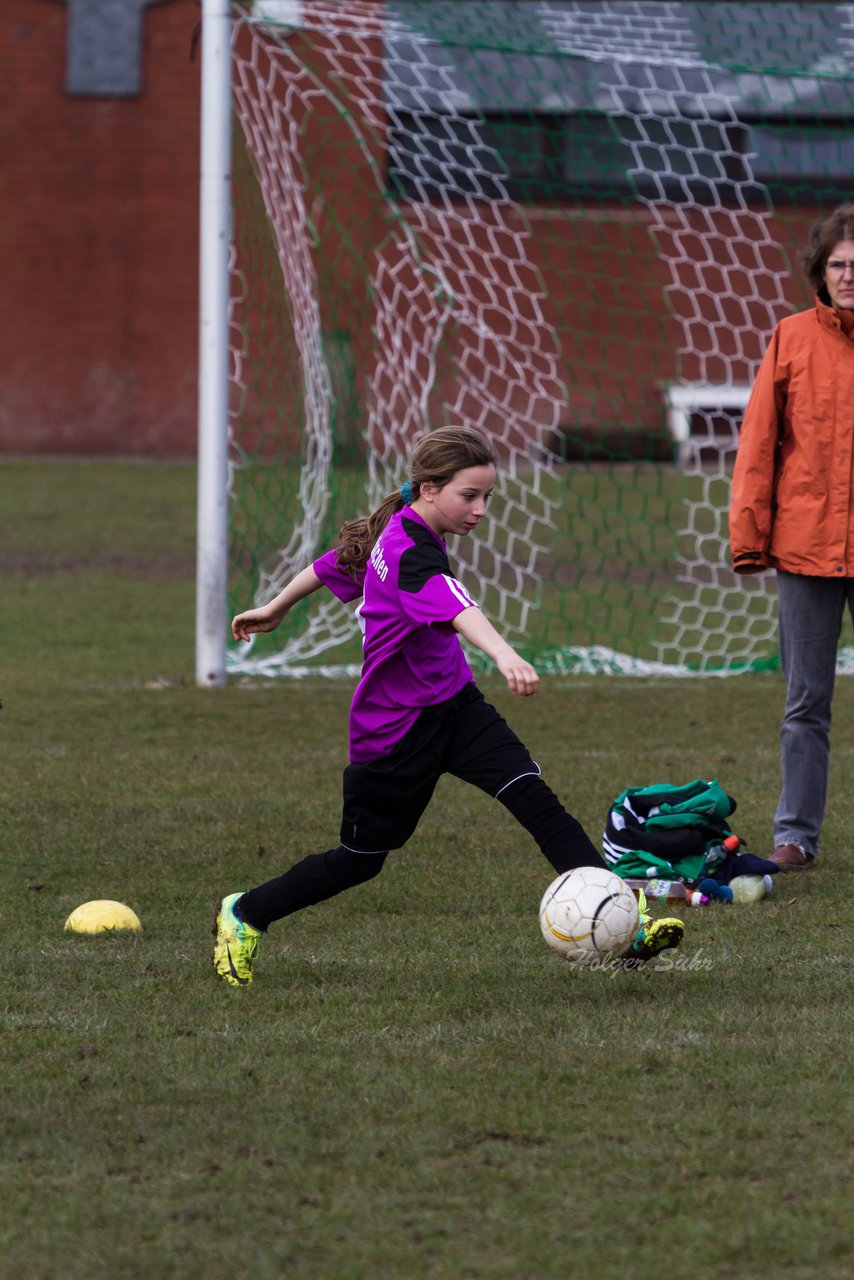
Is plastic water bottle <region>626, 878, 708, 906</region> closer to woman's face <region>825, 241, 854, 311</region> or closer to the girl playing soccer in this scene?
the girl playing soccer

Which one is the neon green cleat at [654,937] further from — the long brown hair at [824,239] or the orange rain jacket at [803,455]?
the long brown hair at [824,239]

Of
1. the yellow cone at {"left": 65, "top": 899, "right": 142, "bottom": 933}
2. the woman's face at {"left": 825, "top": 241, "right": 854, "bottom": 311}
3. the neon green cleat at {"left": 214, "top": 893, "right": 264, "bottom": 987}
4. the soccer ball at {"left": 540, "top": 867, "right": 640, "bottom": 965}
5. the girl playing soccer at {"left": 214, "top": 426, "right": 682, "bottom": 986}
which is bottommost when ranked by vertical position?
the yellow cone at {"left": 65, "top": 899, "right": 142, "bottom": 933}

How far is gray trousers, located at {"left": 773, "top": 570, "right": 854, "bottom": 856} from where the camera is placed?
18.1 ft

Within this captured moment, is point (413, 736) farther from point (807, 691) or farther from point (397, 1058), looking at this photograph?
point (807, 691)

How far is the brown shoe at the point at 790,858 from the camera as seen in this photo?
18.2ft

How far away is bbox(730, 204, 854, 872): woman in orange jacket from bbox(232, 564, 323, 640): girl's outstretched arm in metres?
1.51

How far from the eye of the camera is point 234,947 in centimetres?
435

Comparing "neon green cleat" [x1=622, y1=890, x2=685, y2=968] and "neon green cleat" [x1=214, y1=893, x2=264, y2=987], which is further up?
"neon green cleat" [x1=622, y1=890, x2=685, y2=968]

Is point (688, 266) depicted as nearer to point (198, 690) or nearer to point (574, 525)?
point (574, 525)

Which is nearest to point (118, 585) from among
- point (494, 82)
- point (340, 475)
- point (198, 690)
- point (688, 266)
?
point (340, 475)

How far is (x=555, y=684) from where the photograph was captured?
371 inches

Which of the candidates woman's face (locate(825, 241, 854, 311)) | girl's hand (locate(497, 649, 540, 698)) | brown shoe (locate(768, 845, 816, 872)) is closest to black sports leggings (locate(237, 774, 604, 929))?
girl's hand (locate(497, 649, 540, 698))

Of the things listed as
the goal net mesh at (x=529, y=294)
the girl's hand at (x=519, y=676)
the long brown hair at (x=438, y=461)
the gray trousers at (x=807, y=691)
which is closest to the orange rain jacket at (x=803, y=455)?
the gray trousers at (x=807, y=691)

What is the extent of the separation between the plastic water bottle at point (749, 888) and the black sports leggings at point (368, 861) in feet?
3.44
